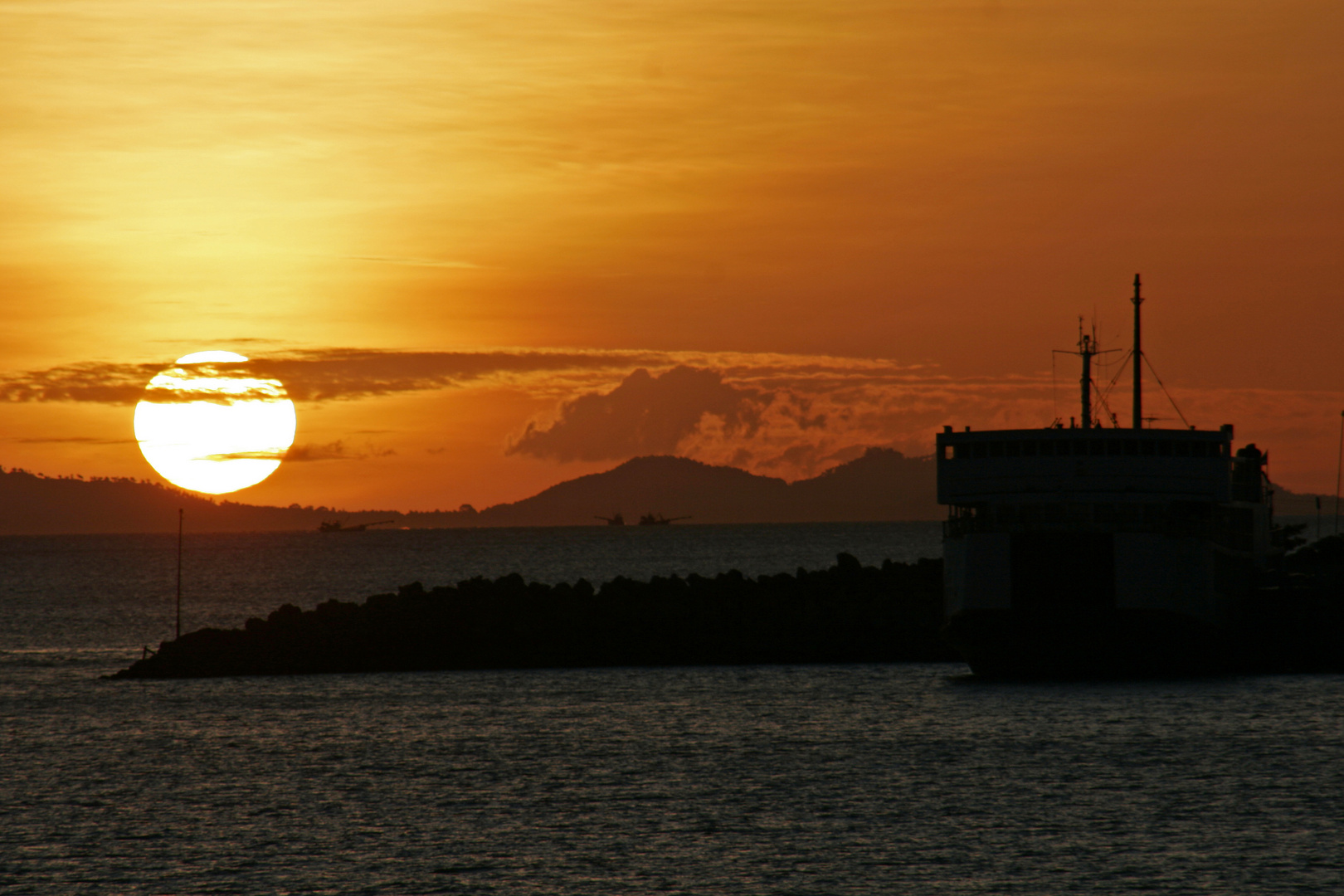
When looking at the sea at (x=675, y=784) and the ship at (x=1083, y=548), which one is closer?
the sea at (x=675, y=784)

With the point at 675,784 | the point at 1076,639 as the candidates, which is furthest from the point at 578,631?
the point at 675,784

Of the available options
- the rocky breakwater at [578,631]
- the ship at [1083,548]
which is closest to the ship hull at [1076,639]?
the ship at [1083,548]

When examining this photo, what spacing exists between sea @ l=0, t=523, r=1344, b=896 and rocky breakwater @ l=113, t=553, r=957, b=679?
7.47ft

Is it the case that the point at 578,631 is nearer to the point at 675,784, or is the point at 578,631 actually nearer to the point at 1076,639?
the point at 1076,639

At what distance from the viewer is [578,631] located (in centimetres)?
6994

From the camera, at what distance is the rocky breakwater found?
68125 millimetres

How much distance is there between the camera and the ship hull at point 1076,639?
5425cm

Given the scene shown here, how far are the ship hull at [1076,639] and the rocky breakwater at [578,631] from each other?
11.0 meters

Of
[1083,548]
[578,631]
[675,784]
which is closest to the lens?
[675,784]

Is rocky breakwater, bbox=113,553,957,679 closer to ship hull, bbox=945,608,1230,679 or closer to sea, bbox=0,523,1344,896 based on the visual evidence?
sea, bbox=0,523,1344,896

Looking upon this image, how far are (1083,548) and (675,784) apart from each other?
798 inches

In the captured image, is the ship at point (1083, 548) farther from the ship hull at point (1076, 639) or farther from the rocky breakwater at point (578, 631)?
the rocky breakwater at point (578, 631)

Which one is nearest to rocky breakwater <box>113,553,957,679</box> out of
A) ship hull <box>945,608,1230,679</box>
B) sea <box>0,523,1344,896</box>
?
sea <box>0,523,1344,896</box>

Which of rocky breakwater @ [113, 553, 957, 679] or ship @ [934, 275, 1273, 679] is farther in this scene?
rocky breakwater @ [113, 553, 957, 679]
